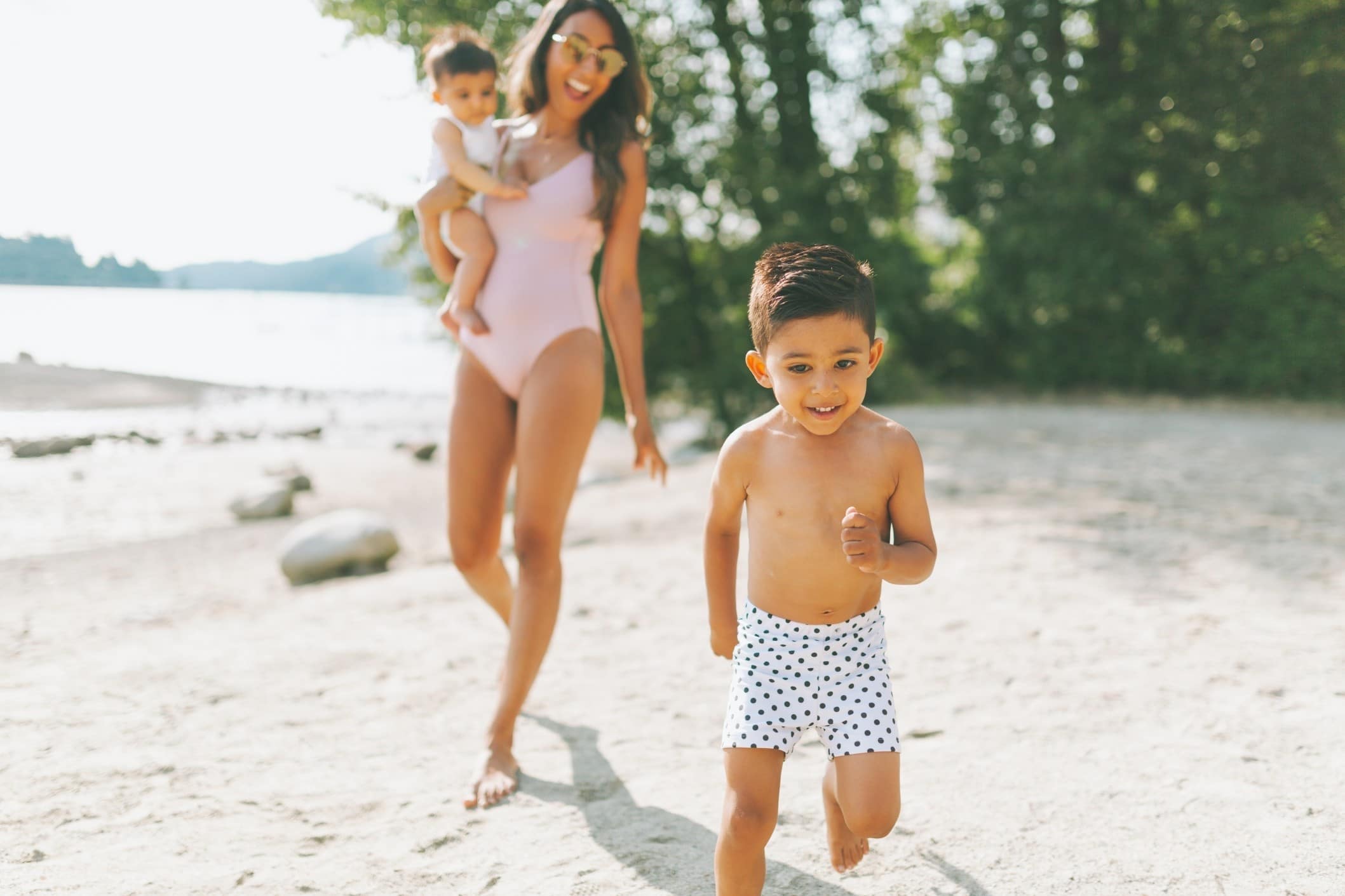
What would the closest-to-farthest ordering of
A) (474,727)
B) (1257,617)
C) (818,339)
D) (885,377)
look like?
1. (818,339)
2. (474,727)
3. (1257,617)
4. (885,377)

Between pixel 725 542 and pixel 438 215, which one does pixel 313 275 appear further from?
pixel 725 542

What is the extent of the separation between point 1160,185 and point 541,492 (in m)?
11.9

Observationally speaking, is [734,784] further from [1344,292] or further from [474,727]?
[1344,292]

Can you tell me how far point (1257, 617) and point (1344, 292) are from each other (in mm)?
9377

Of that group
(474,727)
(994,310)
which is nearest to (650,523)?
(474,727)

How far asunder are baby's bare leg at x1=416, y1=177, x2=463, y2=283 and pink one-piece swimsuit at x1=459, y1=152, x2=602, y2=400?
0.43 ft

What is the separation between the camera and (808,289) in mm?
2092

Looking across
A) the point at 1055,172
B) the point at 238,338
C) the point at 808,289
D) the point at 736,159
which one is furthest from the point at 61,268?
the point at 238,338

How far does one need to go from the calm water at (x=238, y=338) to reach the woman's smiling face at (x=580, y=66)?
3726 millimetres

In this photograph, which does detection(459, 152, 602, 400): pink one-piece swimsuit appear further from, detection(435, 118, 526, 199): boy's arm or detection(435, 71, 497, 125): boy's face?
detection(435, 71, 497, 125): boy's face

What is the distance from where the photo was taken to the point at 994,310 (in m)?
14.3

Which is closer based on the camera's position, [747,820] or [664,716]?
[747,820]

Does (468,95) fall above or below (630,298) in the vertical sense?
above

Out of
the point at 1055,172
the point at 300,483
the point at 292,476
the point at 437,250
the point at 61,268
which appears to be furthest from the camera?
the point at 1055,172
